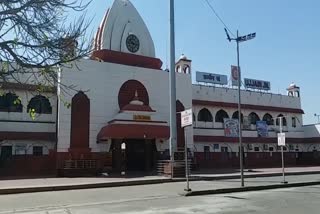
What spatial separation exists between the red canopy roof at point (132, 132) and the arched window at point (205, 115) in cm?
1020

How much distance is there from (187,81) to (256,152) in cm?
1275

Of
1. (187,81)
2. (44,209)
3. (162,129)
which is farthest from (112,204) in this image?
(187,81)

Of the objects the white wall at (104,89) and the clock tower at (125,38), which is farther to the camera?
the clock tower at (125,38)

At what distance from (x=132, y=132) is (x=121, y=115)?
6.12ft

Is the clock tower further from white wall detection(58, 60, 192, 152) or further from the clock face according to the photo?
white wall detection(58, 60, 192, 152)

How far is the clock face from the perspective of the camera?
37125 mm

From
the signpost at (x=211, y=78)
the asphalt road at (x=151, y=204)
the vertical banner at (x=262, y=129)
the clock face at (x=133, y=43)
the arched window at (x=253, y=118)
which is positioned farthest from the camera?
the arched window at (x=253, y=118)

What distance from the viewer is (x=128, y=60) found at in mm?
36344

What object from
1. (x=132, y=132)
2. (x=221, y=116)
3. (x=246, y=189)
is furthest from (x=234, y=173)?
(x=221, y=116)

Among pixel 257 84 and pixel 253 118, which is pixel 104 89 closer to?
pixel 253 118

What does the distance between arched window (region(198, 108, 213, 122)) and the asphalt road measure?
25095 millimetres

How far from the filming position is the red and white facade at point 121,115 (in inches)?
1256

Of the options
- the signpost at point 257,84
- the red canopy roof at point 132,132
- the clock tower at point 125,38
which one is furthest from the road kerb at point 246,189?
the signpost at point 257,84

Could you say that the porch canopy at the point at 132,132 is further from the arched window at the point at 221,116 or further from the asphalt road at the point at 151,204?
the asphalt road at the point at 151,204
